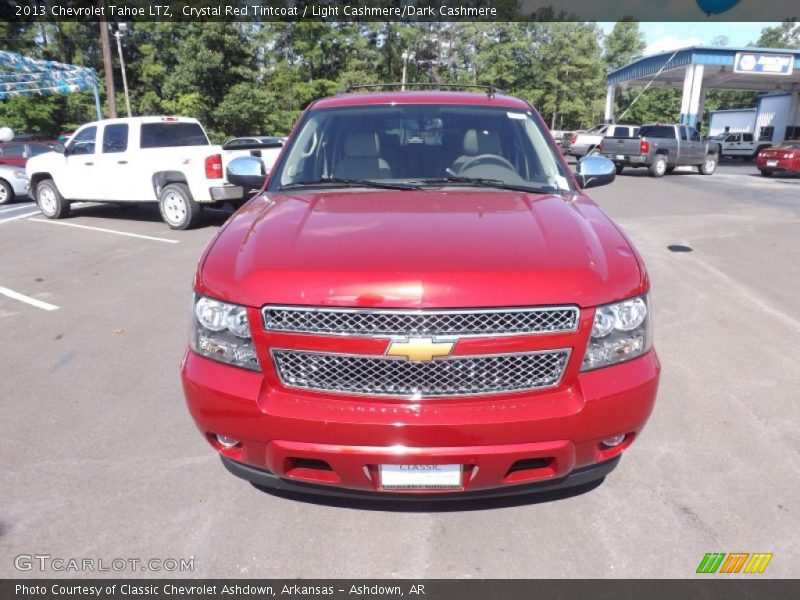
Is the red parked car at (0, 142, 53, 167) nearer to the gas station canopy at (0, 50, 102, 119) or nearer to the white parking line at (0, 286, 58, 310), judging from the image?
the white parking line at (0, 286, 58, 310)

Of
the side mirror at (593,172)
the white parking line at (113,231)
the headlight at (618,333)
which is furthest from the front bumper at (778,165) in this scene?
the headlight at (618,333)

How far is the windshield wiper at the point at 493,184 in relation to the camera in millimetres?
3248

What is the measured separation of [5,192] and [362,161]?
14886mm

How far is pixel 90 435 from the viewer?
11.0ft

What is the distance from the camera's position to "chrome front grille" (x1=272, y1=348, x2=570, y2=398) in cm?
217

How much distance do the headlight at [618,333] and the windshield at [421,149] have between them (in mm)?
1187

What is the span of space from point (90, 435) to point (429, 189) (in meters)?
2.39

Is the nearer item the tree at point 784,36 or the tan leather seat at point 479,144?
the tan leather seat at point 479,144

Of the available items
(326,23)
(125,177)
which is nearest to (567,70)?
(326,23)

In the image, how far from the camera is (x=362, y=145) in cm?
364

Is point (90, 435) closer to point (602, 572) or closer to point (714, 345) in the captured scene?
point (602, 572)

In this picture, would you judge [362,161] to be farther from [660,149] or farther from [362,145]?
[660,149]

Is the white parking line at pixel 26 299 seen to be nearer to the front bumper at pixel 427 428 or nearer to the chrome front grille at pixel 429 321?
the front bumper at pixel 427 428
